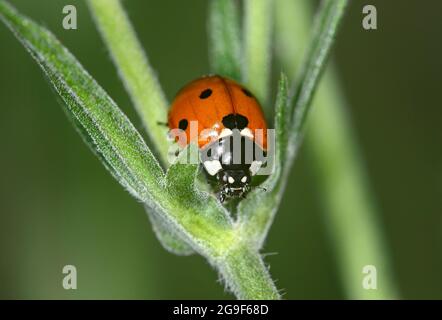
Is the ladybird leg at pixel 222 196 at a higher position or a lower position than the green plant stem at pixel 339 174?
lower

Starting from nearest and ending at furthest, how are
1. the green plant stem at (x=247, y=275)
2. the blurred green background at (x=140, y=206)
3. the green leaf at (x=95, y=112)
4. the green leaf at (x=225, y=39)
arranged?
the green leaf at (x=95, y=112) < the green plant stem at (x=247, y=275) < the green leaf at (x=225, y=39) < the blurred green background at (x=140, y=206)

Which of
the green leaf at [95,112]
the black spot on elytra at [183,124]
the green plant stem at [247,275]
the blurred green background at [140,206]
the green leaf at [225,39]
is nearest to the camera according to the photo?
the green leaf at [95,112]

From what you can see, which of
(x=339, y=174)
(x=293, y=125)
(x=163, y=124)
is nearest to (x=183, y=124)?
(x=163, y=124)

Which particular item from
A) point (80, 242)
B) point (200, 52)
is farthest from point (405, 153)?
point (80, 242)

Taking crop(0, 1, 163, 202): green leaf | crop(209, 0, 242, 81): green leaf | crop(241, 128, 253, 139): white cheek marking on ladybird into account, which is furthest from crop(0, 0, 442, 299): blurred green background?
crop(0, 1, 163, 202): green leaf

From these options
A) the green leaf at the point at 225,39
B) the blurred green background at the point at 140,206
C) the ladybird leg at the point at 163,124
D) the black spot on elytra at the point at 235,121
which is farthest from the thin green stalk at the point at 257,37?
the blurred green background at the point at 140,206

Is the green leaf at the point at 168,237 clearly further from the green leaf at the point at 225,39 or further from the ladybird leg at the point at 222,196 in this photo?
the green leaf at the point at 225,39

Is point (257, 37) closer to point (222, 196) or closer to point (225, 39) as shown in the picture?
point (225, 39)

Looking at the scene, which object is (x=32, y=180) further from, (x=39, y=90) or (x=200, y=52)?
(x=200, y=52)
